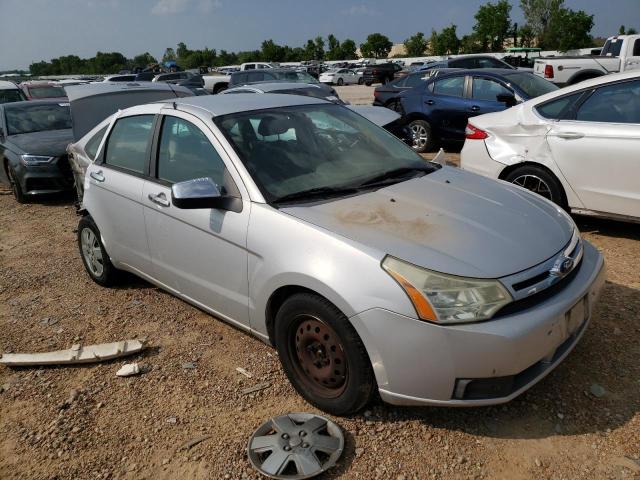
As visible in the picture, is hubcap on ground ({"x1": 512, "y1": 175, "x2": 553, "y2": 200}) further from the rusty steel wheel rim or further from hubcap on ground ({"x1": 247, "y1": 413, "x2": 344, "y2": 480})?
hubcap on ground ({"x1": 247, "y1": 413, "x2": 344, "y2": 480})

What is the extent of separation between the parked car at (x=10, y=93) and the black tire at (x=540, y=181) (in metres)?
13.4

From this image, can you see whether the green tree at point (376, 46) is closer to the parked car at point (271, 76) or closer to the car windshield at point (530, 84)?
the parked car at point (271, 76)

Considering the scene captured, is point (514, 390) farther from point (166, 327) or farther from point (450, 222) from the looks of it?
point (166, 327)

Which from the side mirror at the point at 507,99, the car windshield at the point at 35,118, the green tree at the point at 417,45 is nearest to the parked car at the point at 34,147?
the car windshield at the point at 35,118

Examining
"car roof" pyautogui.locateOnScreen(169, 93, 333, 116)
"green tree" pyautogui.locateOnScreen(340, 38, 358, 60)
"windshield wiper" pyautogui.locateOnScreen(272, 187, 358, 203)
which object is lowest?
"green tree" pyautogui.locateOnScreen(340, 38, 358, 60)

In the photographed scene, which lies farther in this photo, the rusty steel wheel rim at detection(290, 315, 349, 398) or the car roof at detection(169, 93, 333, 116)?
the car roof at detection(169, 93, 333, 116)

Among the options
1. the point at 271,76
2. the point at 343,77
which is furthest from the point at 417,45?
the point at 271,76

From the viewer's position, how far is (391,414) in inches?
110

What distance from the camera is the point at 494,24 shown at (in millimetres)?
69750

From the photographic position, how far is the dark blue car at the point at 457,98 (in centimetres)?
877

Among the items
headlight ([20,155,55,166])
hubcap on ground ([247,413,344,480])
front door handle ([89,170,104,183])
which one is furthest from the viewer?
headlight ([20,155,55,166])

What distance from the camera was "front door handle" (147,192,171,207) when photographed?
3498mm

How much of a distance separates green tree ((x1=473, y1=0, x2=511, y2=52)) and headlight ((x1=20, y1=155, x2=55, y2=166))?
72060 millimetres

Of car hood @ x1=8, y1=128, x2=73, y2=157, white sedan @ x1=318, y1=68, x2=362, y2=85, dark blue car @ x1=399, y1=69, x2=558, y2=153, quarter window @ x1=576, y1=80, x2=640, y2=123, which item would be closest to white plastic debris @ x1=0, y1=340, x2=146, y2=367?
quarter window @ x1=576, y1=80, x2=640, y2=123
